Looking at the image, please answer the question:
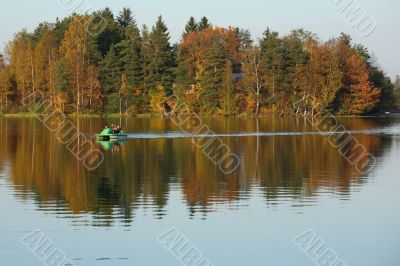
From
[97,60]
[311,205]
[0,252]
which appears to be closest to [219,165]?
[311,205]

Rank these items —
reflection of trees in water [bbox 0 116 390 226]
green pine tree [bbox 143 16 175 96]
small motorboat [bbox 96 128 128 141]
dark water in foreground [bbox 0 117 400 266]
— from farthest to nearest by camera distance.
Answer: green pine tree [bbox 143 16 175 96] → small motorboat [bbox 96 128 128 141] → reflection of trees in water [bbox 0 116 390 226] → dark water in foreground [bbox 0 117 400 266]

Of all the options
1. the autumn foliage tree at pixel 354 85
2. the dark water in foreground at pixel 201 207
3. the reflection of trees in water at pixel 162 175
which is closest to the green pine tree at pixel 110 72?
the autumn foliage tree at pixel 354 85

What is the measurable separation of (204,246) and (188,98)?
272 feet

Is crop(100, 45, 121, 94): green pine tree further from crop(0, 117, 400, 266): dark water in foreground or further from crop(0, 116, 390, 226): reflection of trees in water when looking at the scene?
crop(0, 117, 400, 266): dark water in foreground

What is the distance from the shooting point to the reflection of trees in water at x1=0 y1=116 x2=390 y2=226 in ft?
76.7

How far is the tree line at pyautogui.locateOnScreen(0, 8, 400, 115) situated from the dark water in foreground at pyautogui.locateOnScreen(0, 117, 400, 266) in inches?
2286

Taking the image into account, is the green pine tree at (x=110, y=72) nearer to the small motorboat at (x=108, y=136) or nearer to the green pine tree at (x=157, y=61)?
the green pine tree at (x=157, y=61)

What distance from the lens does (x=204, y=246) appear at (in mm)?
17219

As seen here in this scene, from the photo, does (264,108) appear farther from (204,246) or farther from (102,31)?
(204,246)

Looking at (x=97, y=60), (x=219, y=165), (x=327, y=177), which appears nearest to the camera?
(x=327, y=177)

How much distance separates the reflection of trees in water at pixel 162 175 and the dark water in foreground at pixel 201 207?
4 centimetres

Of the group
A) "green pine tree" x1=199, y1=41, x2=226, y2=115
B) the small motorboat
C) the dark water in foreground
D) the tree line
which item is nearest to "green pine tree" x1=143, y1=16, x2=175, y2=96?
the tree line

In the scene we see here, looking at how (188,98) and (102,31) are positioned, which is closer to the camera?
(188,98)

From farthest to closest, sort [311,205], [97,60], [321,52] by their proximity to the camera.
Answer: [97,60], [321,52], [311,205]
